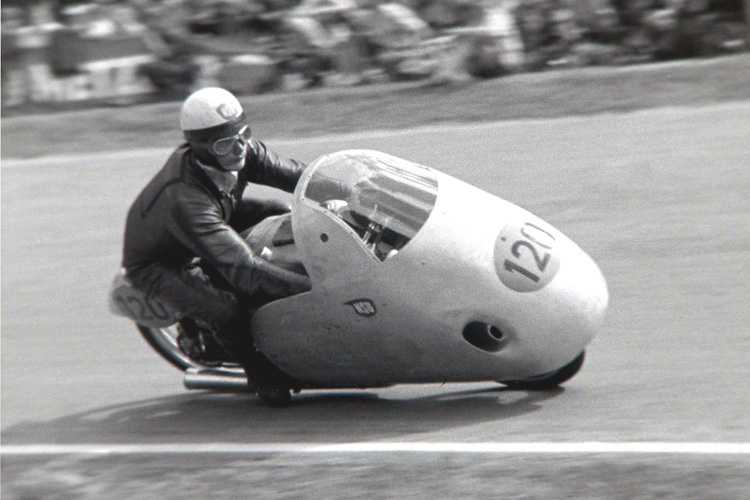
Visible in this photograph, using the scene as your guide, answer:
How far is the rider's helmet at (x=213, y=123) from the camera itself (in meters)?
6.02

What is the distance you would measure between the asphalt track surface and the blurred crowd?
1.94m

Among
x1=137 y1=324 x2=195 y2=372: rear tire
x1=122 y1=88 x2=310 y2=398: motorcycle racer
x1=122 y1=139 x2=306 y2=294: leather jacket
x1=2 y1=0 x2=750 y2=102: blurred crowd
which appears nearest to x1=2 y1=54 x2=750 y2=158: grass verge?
x1=2 y1=0 x2=750 y2=102: blurred crowd

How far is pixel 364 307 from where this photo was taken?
19.3 feet

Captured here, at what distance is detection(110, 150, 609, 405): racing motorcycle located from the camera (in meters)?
5.73

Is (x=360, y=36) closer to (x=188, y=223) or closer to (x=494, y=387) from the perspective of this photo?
(x=494, y=387)

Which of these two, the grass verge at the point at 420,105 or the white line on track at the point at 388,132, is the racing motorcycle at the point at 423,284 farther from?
the grass verge at the point at 420,105

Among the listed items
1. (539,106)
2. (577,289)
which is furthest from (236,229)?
(539,106)

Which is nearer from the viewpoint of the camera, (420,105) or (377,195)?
(377,195)

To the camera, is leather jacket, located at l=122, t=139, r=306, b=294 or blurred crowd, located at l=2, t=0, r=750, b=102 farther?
blurred crowd, located at l=2, t=0, r=750, b=102

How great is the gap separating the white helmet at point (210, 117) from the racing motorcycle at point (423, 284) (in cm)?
41

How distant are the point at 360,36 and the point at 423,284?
27.5 feet

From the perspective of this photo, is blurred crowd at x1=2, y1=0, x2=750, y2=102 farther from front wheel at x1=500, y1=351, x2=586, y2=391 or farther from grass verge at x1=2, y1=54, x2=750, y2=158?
front wheel at x1=500, y1=351, x2=586, y2=391

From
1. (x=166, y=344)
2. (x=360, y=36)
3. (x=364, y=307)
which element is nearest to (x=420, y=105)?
(x=360, y=36)

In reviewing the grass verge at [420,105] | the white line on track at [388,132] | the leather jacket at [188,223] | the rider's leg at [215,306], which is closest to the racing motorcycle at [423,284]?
the rider's leg at [215,306]
